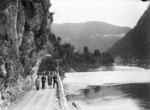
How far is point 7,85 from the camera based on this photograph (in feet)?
67.9

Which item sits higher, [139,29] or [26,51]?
[139,29]

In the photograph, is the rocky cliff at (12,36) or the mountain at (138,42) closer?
the rocky cliff at (12,36)

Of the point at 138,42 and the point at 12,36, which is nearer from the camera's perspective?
the point at 12,36

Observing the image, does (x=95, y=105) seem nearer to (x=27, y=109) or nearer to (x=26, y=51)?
(x=26, y=51)

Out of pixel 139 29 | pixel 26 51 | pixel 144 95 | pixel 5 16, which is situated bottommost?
pixel 144 95

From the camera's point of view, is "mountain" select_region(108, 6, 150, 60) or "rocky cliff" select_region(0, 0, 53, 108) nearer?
"rocky cliff" select_region(0, 0, 53, 108)

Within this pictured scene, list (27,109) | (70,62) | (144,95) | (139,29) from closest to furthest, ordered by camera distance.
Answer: (27,109) < (144,95) < (70,62) < (139,29)

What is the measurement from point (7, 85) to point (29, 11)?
9412mm

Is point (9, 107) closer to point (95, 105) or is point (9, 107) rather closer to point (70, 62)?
point (95, 105)

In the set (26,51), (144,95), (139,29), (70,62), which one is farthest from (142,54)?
(26,51)

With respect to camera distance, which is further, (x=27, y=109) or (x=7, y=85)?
(x=7, y=85)

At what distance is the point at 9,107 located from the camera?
1970 cm

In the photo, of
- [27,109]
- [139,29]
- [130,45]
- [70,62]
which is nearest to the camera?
[27,109]

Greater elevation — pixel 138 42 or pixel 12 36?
pixel 138 42
